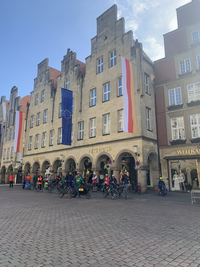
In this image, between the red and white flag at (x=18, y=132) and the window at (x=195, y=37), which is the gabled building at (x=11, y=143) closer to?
the red and white flag at (x=18, y=132)

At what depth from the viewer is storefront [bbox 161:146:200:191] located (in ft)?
61.7

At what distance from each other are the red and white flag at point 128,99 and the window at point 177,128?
192 inches

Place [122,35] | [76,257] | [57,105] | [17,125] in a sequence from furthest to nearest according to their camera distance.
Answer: [17,125] → [57,105] → [122,35] → [76,257]

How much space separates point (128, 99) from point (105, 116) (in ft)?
17.6

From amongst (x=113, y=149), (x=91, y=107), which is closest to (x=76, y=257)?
(x=113, y=149)

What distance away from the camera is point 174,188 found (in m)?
20.1

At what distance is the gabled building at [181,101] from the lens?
19406mm

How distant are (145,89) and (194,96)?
511 cm

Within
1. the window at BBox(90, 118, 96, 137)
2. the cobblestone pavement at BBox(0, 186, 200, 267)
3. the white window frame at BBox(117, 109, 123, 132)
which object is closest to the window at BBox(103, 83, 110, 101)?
the white window frame at BBox(117, 109, 123, 132)

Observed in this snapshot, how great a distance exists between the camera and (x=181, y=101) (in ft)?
68.1

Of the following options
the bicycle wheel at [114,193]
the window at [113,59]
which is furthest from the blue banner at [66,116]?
the bicycle wheel at [114,193]

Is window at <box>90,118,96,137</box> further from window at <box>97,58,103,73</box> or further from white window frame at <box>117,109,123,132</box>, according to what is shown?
window at <box>97,58,103,73</box>

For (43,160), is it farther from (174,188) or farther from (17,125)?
(174,188)

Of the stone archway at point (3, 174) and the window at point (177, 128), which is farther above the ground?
the window at point (177, 128)
